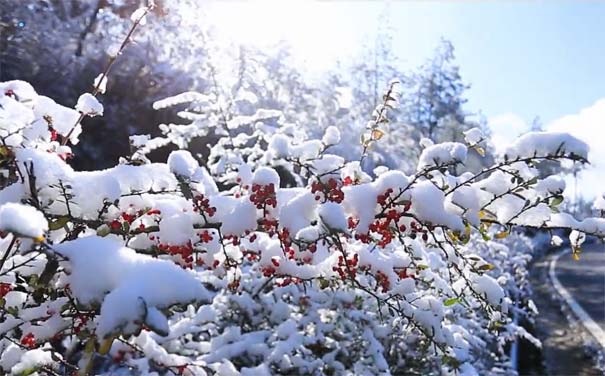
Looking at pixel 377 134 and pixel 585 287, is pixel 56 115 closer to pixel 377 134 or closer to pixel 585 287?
pixel 377 134

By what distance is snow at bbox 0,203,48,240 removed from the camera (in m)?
0.90

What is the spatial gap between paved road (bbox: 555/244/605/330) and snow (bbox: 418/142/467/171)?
412 inches

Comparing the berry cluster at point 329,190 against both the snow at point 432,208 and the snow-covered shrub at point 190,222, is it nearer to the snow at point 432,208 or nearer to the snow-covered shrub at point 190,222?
the snow-covered shrub at point 190,222

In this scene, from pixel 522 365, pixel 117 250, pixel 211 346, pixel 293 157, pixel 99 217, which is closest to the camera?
pixel 117 250

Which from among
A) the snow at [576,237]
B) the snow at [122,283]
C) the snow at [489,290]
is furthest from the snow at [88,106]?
the snow at [576,237]

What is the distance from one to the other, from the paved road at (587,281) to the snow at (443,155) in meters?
10.5

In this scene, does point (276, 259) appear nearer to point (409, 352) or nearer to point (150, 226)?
point (150, 226)

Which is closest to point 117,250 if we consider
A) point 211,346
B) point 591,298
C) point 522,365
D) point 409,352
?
point 211,346

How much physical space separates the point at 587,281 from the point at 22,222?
18421 millimetres

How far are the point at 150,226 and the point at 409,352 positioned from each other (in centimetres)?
314

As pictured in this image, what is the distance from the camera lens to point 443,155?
1730mm

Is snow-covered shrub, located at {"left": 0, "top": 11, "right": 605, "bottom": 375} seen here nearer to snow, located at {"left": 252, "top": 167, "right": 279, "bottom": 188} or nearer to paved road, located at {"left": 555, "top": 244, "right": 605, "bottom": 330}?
snow, located at {"left": 252, "top": 167, "right": 279, "bottom": 188}

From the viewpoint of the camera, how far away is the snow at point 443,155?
5.59 feet

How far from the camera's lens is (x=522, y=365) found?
8.41 m
